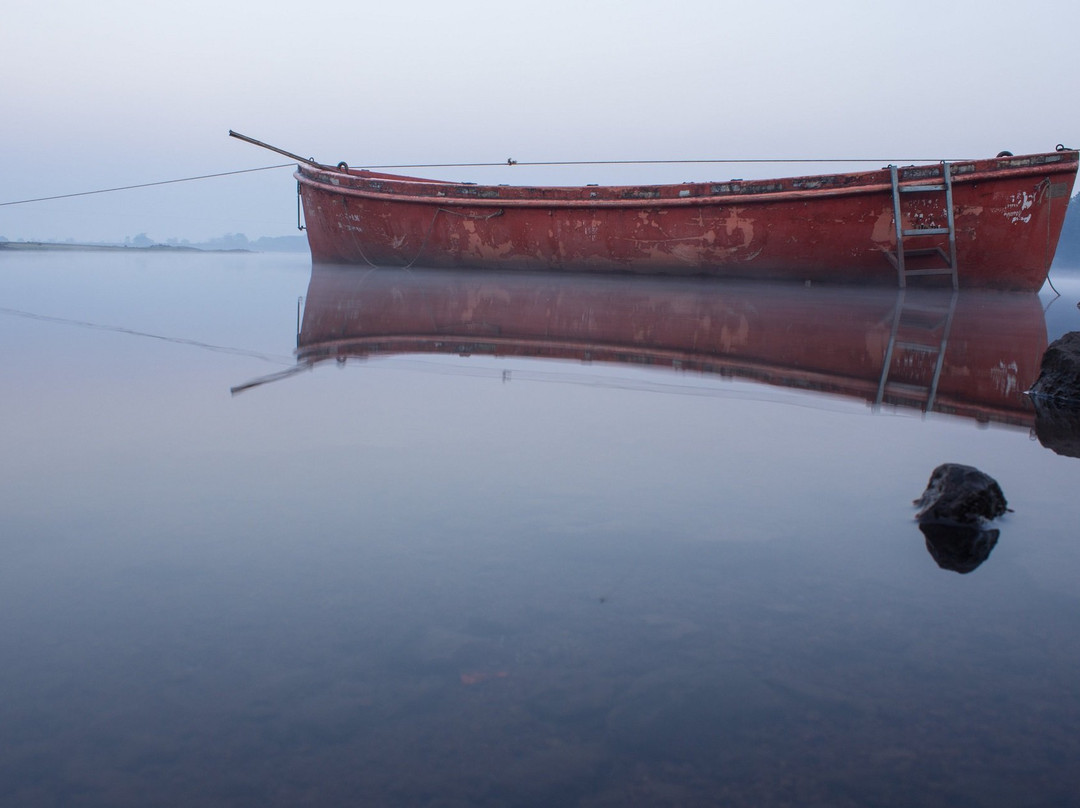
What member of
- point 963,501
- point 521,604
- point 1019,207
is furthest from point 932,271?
point 521,604

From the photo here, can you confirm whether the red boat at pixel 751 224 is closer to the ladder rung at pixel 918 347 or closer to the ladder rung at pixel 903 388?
the ladder rung at pixel 918 347

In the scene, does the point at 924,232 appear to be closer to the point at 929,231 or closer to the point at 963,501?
the point at 929,231

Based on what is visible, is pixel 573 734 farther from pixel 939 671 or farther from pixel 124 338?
pixel 124 338

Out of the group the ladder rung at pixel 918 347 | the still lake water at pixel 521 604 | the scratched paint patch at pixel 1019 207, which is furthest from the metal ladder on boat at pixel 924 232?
the still lake water at pixel 521 604

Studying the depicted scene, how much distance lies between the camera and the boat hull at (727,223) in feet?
40.8

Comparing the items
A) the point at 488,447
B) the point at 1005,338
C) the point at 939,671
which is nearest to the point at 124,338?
the point at 488,447

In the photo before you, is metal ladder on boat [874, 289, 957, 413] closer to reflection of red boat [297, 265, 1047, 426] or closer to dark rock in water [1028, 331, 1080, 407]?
reflection of red boat [297, 265, 1047, 426]

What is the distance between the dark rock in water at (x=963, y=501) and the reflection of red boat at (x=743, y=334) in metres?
1.59

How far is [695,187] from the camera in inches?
546

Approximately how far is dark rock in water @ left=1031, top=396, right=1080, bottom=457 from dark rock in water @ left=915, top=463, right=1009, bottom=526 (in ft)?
3.57

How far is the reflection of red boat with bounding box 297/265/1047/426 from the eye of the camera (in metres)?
4.86

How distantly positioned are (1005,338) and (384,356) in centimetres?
531

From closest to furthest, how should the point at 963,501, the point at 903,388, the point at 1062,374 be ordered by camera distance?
the point at 963,501 → the point at 1062,374 → the point at 903,388

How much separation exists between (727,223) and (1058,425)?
10.7 meters
